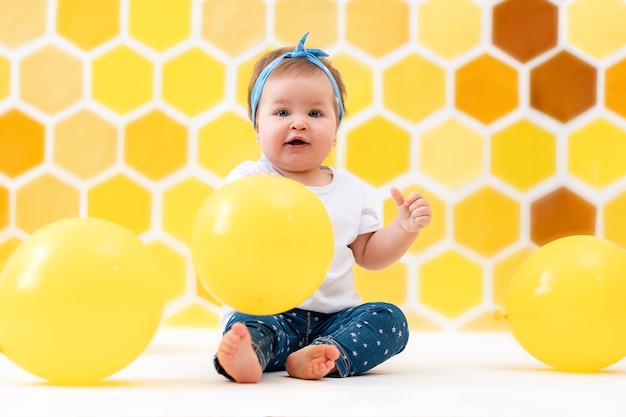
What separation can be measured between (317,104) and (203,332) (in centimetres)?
68

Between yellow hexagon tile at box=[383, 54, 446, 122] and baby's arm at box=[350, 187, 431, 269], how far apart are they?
0.59 metres

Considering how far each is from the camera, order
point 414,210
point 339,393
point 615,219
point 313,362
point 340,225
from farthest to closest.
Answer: point 615,219 < point 340,225 < point 414,210 < point 313,362 < point 339,393

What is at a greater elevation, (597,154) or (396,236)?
(597,154)

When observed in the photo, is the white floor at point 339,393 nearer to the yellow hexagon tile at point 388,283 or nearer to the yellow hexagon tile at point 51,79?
the yellow hexagon tile at point 388,283

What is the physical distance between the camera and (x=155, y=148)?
74.4 inches

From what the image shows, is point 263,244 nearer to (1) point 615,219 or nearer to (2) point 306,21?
(2) point 306,21

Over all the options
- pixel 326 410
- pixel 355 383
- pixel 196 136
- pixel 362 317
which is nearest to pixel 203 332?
pixel 196 136

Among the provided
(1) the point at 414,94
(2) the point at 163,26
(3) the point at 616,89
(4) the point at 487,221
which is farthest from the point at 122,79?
(3) the point at 616,89

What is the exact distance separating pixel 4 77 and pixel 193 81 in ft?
1.40

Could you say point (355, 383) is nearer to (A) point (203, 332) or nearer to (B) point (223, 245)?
(B) point (223, 245)

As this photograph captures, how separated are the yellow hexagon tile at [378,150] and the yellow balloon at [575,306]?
72 cm

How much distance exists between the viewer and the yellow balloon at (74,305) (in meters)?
0.94

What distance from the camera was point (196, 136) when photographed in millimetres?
1893

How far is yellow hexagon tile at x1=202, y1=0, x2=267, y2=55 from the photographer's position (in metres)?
1.91
